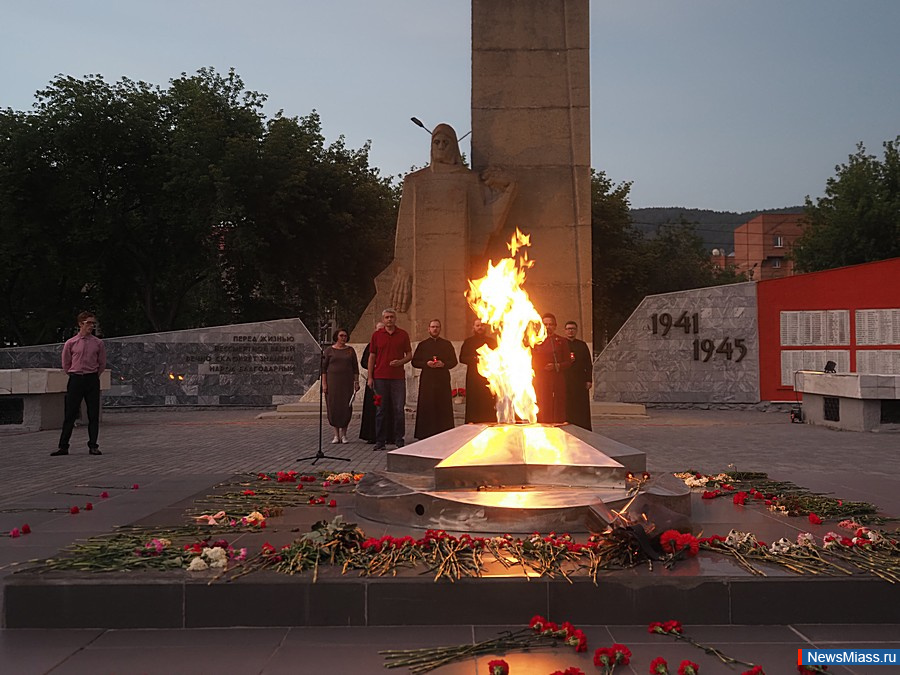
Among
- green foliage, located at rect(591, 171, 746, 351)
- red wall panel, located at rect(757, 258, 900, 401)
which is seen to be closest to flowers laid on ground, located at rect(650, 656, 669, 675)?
red wall panel, located at rect(757, 258, 900, 401)

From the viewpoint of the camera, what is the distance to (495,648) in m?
3.64

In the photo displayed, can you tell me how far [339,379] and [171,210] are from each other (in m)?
18.5

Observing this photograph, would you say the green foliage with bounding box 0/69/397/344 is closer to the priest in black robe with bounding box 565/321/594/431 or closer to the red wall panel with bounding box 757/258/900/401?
the red wall panel with bounding box 757/258/900/401

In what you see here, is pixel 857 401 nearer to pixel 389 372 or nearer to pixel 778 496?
pixel 389 372

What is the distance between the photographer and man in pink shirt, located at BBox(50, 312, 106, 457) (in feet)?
36.1

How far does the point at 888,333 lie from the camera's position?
19.0 metres

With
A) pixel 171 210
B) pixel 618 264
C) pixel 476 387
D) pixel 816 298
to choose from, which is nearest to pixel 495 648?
pixel 476 387

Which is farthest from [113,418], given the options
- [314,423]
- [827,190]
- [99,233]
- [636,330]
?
[827,190]

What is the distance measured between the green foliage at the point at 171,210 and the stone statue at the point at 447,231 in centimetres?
1092

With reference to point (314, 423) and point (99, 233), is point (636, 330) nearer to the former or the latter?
→ point (314, 423)

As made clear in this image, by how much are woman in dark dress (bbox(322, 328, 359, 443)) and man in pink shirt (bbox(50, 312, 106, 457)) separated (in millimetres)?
2987

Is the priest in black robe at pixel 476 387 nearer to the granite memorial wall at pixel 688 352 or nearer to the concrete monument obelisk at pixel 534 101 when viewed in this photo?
the concrete monument obelisk at pixel 534 101

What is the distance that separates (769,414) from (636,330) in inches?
147

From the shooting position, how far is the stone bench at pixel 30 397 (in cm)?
1441
